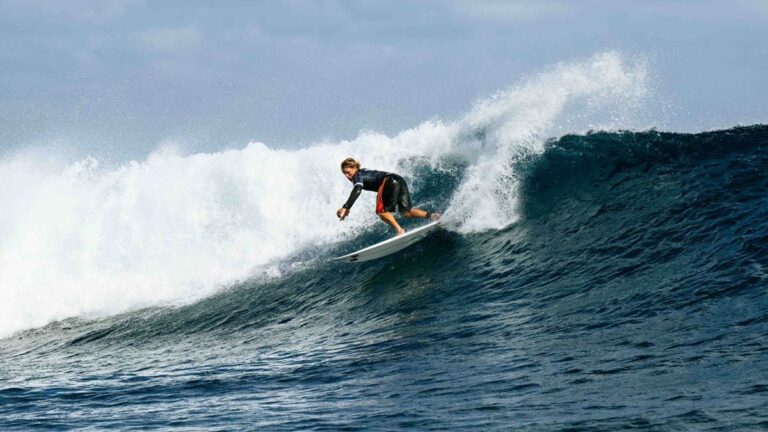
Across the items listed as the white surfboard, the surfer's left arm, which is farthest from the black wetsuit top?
the white surfboard

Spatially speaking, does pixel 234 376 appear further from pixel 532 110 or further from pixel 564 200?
pixel 532 110

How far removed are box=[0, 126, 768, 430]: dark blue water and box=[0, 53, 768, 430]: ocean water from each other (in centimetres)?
4

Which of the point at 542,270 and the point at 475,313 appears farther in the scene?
the point at 542,270

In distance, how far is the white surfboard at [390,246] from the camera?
11656 millimetres

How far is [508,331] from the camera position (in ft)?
25.7

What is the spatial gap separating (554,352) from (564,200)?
244 inches

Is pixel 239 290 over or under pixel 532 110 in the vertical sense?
under

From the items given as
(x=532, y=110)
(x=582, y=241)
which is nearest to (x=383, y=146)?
(x=532, y=110)

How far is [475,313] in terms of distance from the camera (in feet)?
28.8

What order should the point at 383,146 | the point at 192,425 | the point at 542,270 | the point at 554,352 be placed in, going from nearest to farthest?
the point at 192,425
the point at 554,352
the point at 542,270
the point at 383,146

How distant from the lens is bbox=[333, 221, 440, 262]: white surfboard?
11656 mm

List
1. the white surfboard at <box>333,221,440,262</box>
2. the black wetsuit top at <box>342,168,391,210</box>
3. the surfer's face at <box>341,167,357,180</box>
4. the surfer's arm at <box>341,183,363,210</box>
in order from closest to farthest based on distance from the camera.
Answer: the surfer's arm at <box>341,183,363,210</box>
the surfer's face at <box>341,167,357,180</box>
the black wetsuit top at <box>342,168,391,210</box>
the white surfboard at <box>333,221,440,262</box>

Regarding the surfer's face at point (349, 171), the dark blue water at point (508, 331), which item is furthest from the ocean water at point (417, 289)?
the surfer's face at point (349, 171)

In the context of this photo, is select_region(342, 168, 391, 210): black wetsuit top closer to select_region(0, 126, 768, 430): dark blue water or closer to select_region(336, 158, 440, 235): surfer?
select_region(336, 158, 440, 235): surfer
